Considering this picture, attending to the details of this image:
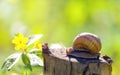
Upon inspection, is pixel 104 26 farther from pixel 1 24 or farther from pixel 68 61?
pixel 68 61

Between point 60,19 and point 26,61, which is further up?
point 60,19

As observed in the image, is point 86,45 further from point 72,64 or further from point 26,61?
point 26,61

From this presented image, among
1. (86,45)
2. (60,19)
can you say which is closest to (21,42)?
(86,45)

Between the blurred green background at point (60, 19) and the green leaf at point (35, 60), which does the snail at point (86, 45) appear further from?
the blurred green background at point (60, 19)

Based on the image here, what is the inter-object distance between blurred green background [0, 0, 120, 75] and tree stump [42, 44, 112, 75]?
2978mm

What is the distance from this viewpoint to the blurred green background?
17.9 feet

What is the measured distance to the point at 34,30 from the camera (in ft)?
18.1

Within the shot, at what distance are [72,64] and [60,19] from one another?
3.69 metres

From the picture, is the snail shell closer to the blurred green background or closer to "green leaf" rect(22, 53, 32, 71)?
"green leaf" rect(22, 53, 32, 71)

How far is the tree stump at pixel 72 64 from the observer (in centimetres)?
221

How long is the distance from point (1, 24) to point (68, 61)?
12.0 feet

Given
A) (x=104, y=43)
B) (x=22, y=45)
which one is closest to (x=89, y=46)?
(x=22, y=45)

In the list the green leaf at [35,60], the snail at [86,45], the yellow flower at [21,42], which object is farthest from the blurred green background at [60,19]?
the snail at [86,45]

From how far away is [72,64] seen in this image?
221cm
